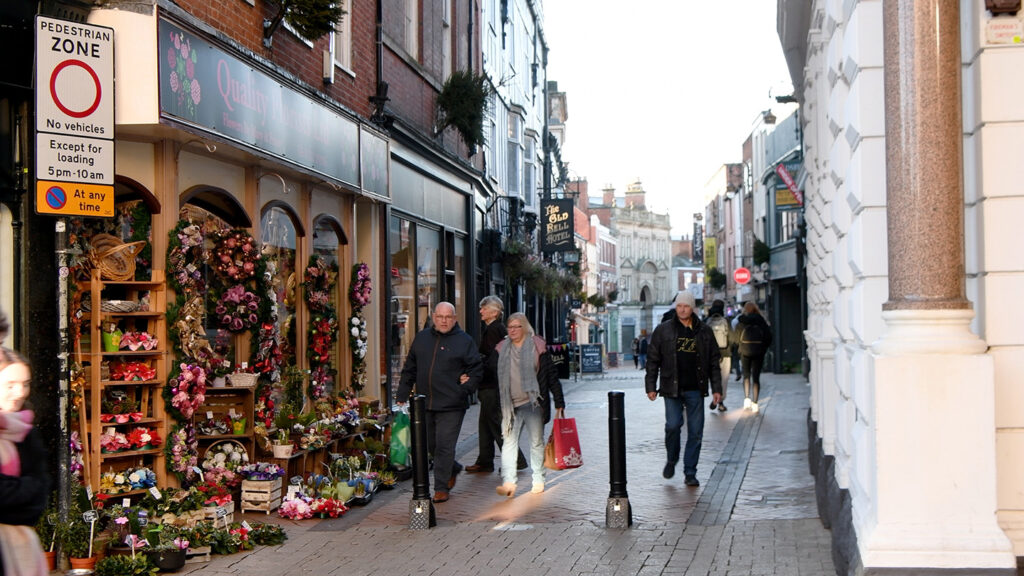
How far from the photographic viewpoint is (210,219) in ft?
33.3

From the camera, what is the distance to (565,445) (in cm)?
988

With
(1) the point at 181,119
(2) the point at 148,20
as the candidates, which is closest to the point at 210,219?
(1) the point at 181,119

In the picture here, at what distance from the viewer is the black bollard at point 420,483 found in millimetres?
8828

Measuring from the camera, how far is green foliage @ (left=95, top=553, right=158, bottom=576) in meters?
7.19

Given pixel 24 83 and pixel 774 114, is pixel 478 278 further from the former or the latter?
pixel 774 114

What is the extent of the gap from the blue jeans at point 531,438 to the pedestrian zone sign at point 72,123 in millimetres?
4284

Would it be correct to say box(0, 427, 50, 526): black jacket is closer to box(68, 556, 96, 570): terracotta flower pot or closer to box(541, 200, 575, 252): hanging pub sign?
box(68, 556, 96, 570): terracotta flower pot

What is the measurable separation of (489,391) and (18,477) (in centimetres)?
783

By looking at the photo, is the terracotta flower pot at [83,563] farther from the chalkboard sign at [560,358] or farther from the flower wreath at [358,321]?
the chalkboard sign at [560,358]

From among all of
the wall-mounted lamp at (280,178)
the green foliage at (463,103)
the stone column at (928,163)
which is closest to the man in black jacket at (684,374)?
the wall-mounted lamp at (280,178)

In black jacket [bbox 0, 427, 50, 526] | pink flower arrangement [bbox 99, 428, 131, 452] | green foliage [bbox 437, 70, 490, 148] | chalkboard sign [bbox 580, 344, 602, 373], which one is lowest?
chalkboard sign [bbox 580, 344, 602, 373]

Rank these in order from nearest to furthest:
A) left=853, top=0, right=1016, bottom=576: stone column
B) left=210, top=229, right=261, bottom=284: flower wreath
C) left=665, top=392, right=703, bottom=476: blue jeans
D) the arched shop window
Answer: left=853, top=0, right=1016, bottom=576: stone column < left=210, top=229, right=261, bottom=284: flower wreath < left=665, top=392, right=703, bottom=476: blue jeans < the arched shop window

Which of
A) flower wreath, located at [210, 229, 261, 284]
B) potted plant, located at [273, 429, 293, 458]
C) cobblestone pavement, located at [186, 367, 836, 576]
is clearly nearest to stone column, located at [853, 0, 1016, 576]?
cobblestone pavement, located at [186, 367, 836, 576]

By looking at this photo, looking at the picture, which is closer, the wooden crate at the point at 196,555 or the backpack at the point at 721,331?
the wooden crate at the point at 196,555
